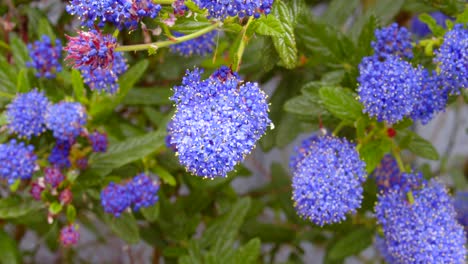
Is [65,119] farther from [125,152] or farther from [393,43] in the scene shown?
[393,43]

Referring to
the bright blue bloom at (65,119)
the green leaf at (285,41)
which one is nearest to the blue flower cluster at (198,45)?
the bright blue bloom at (65,119)

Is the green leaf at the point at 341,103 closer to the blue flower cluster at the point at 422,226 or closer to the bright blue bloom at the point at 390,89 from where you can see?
the bright blue bloom at the point at 390,89

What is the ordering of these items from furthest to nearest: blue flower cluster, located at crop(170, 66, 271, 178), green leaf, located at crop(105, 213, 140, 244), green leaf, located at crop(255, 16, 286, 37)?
green leaf, located at crop(105, 213, 140, 244), green leaf, located at crop(255, 16, 286, 37), blue flower cluster, located at crop(170, 66, 271, 178)

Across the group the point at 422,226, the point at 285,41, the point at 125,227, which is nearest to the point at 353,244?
the point at 422,226

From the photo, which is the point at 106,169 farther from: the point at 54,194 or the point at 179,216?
the point at 179,216

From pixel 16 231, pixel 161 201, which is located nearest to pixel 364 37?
pixel 161 201

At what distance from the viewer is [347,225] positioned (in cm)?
221

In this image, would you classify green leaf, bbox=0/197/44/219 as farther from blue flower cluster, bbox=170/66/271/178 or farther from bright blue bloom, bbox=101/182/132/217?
blue flower cluster, bbox=170/66/271/178

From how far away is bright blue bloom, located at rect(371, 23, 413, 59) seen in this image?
1.65 m

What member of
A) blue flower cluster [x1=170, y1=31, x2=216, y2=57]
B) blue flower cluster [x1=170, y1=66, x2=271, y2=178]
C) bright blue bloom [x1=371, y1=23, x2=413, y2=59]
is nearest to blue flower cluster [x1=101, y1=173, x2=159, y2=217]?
blue flower cluster [x1=170, y1=31, x2=216, y2=57]

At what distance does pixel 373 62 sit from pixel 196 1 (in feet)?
1.98

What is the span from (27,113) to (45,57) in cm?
24

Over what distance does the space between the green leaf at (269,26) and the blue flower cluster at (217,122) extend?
120 mm

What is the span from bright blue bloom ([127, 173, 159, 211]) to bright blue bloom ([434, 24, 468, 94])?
2.83ft
